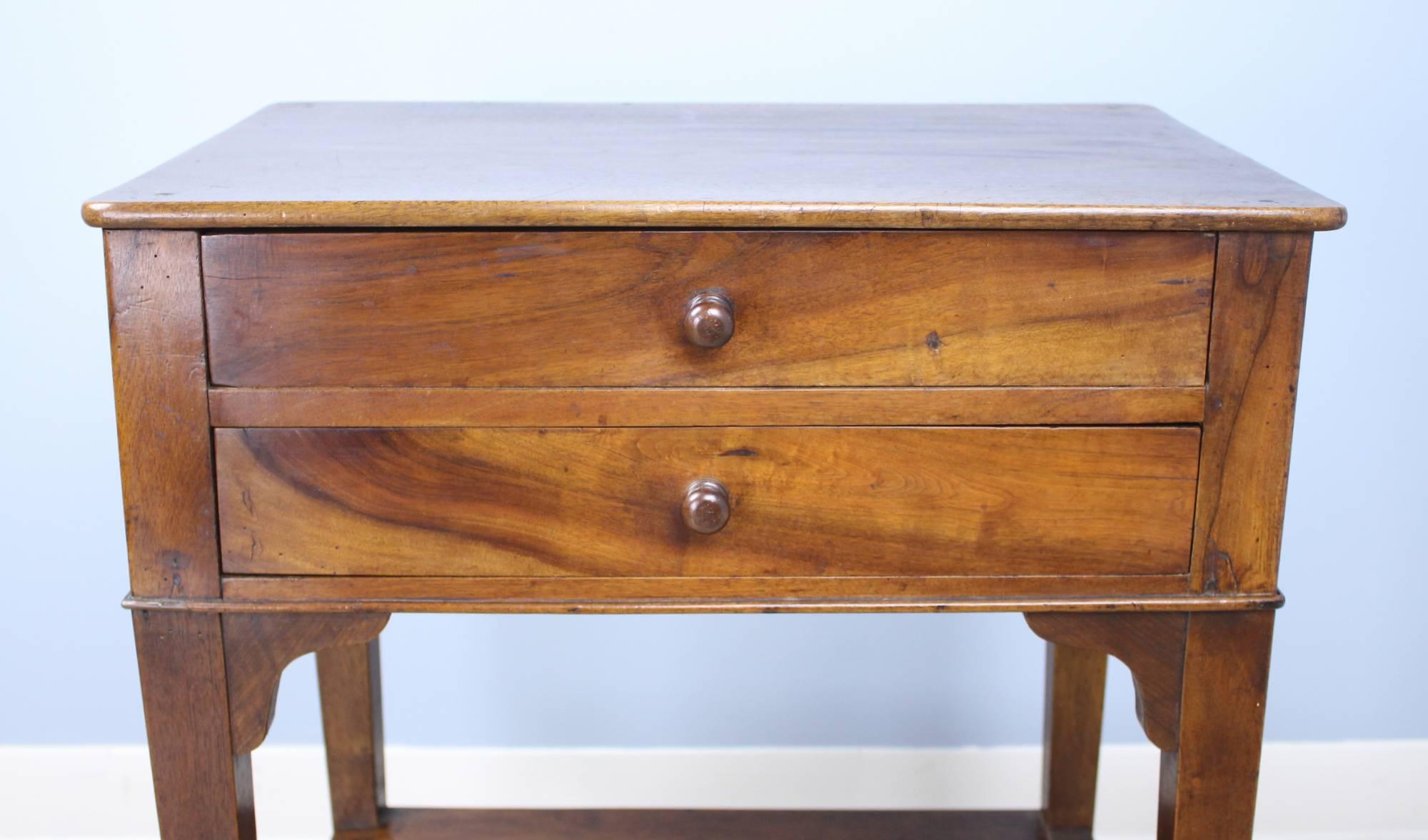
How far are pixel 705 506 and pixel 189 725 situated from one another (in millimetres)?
442

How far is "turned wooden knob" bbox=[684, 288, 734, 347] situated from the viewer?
1.09 m

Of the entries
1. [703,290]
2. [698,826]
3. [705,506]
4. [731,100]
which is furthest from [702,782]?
[703,290]

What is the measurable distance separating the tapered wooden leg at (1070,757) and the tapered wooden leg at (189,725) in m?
0.94

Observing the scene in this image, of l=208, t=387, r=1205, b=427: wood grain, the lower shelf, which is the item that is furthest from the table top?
the lower shelf

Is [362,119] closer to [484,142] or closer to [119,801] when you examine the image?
[484,142]

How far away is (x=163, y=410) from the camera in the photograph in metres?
1.12

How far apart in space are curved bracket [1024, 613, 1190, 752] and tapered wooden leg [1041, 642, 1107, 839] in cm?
52

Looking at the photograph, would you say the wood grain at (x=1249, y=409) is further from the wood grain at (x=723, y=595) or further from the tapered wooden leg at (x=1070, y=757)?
the tapered wooden leg at (x=1070, y=757)

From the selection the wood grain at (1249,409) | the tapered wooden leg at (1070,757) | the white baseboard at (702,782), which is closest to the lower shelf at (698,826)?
the tapered wooden leg at (1070,757)

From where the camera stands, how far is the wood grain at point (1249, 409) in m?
1.10

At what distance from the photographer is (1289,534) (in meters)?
1.97

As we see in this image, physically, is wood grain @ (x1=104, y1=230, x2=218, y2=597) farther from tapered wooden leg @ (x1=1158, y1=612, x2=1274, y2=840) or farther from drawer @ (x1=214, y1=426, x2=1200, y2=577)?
tapered wooden leg @ (x1=1158, y1=612, x2=1274, y2=840)

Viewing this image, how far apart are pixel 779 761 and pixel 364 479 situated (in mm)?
1073

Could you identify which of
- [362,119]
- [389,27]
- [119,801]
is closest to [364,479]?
[362,119]
